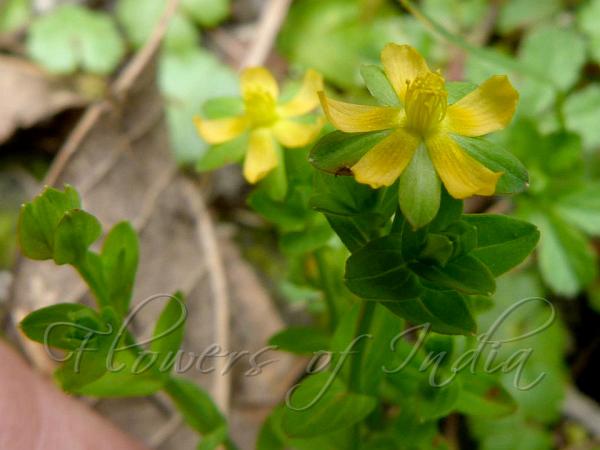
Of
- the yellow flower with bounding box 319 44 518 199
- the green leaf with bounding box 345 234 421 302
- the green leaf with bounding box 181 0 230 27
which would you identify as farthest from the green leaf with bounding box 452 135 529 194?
the green leaf with bounding box 181 0 230 27

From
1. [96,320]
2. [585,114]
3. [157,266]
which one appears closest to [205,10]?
[157,266]

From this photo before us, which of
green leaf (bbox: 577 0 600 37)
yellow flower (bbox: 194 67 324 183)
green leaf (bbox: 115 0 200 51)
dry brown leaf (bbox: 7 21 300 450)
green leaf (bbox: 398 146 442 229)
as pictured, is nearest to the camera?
green leaf (bbox: 398 146 442 229)

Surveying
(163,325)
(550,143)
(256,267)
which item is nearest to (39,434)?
(163,325)

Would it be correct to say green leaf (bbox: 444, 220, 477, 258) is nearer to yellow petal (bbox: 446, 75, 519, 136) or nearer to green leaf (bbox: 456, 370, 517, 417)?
yellow petal (bbox: 446, 75, 519, 136)

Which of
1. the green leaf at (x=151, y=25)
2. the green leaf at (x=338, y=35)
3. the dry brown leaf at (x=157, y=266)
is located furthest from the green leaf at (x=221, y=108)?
the green leaf at (x=151, y=25)

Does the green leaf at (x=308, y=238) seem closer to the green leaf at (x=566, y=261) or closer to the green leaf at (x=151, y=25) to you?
the green leaf at (x=566, y=261)
